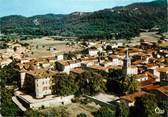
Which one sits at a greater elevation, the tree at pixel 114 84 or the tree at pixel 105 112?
the tree at pixel 114 84

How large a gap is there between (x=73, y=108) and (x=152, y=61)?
44.5ft

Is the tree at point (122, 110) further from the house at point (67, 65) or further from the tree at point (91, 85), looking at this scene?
the house at point (67, 65)

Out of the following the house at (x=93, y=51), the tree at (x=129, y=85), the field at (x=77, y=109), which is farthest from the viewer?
the house at (x=93, y=51)

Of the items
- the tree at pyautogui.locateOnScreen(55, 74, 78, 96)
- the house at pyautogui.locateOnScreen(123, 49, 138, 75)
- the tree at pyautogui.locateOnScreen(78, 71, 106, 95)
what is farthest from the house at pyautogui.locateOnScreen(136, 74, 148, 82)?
the tree at pyautogui.locateOnScreen(55, 74, 78, 96)

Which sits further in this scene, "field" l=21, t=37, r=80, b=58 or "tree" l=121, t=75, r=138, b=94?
"field" l=21, t=37, r=80, b=58

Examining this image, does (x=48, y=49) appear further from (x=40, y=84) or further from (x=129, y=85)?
(x=129, y=85)

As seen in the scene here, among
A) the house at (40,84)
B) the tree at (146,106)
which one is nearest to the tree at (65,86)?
the house at (40,84)

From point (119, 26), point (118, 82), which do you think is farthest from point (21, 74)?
point (119, 26)

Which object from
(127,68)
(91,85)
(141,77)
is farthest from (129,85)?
(141,77)

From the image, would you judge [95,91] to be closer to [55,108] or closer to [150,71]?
[55,108]

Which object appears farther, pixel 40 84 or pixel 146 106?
pixel 40 84

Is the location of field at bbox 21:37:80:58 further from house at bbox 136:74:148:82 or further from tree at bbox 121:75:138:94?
tree at bbox 121:75:138:94

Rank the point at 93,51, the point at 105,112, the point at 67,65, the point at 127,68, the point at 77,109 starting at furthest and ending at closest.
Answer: the point at 93,51 → the point at 67,65 → the point at 127,68 → the point at 77,109 → the point at 105,112

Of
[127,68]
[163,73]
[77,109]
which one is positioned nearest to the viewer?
[77,109]
